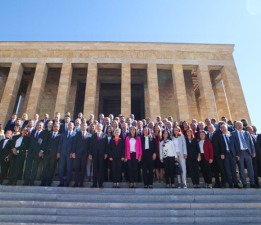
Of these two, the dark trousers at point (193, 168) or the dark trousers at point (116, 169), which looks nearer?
the dark trousers at point (116, 169)

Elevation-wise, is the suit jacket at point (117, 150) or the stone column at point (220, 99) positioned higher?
the stone column at point (220, 99)

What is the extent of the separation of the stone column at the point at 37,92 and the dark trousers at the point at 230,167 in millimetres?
13203

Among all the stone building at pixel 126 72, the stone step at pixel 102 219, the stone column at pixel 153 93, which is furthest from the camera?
the stone building at pixel 126 72

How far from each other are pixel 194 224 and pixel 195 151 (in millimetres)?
→ 2269

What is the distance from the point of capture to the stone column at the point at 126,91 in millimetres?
15133

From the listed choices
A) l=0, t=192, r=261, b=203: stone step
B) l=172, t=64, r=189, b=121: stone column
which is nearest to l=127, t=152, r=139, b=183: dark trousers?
l=0, t=192, r=261, b=203: stone step

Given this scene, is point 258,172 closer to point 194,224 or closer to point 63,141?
point 194,224

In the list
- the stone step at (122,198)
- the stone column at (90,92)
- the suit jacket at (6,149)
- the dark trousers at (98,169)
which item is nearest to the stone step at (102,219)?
the stone step at (122,198)

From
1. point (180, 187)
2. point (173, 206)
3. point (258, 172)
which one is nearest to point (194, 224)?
point (173, 206)

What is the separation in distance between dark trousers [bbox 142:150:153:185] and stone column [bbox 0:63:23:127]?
12.6 meters

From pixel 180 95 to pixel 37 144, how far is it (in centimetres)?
1177

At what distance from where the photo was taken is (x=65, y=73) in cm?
1645

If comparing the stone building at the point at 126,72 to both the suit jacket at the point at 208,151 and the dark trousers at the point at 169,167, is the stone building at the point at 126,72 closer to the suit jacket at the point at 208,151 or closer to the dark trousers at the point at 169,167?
the suit jacket at the point at 208,151

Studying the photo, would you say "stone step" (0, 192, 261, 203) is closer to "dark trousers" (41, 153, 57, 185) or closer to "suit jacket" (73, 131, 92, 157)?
"dark trousers" (41, 153, 57, 185)
